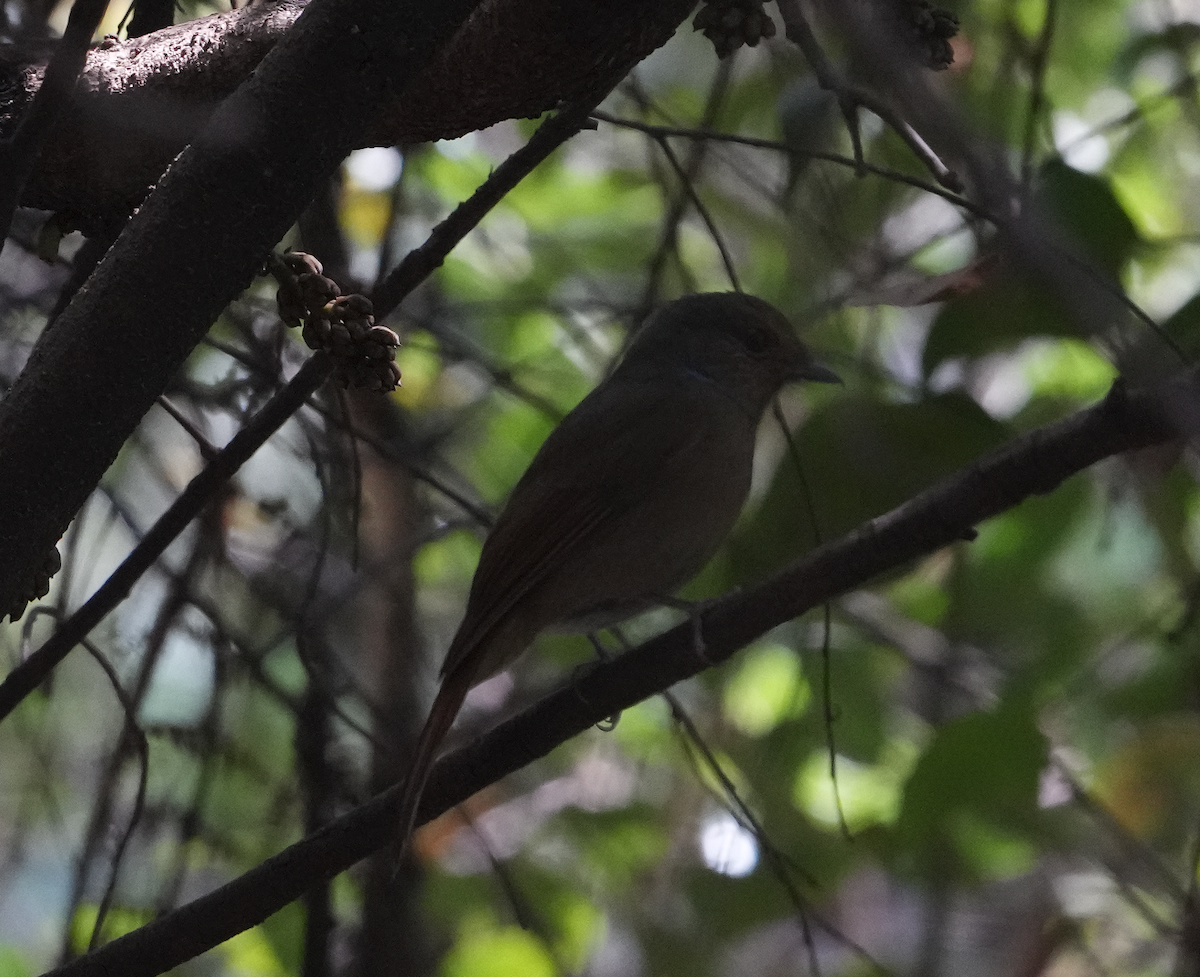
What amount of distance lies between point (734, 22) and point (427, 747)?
151 cm

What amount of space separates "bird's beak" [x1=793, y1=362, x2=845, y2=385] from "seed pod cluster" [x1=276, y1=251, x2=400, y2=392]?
7.91 ft

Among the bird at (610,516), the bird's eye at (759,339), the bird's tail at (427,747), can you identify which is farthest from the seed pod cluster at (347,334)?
the bird's eye at (759,339)

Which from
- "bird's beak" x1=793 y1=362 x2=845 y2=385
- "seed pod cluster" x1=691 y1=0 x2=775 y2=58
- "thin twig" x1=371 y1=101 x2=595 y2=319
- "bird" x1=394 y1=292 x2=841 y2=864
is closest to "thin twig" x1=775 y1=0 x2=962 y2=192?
"seed pod cluster" x1=691 y1=0 x2=775 y2=58

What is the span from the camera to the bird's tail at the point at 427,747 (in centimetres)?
256

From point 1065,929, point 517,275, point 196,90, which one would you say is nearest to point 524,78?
point 196,90

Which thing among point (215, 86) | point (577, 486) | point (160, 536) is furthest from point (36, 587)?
point (577, 486)

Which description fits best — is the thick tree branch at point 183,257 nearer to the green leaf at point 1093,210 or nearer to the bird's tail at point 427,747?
the bird's tail at point 427,747

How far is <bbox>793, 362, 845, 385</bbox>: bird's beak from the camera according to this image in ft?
14.2

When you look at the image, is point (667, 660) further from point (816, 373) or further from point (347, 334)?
point (816, 373)

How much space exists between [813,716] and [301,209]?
272cm

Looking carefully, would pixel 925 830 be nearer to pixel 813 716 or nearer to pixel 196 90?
pixel 813 716

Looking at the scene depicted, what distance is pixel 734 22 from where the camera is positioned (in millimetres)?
2359

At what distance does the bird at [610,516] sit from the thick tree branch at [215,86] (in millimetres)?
1404

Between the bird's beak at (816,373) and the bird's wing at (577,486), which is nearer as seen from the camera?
the bird's wing at (577,486)
